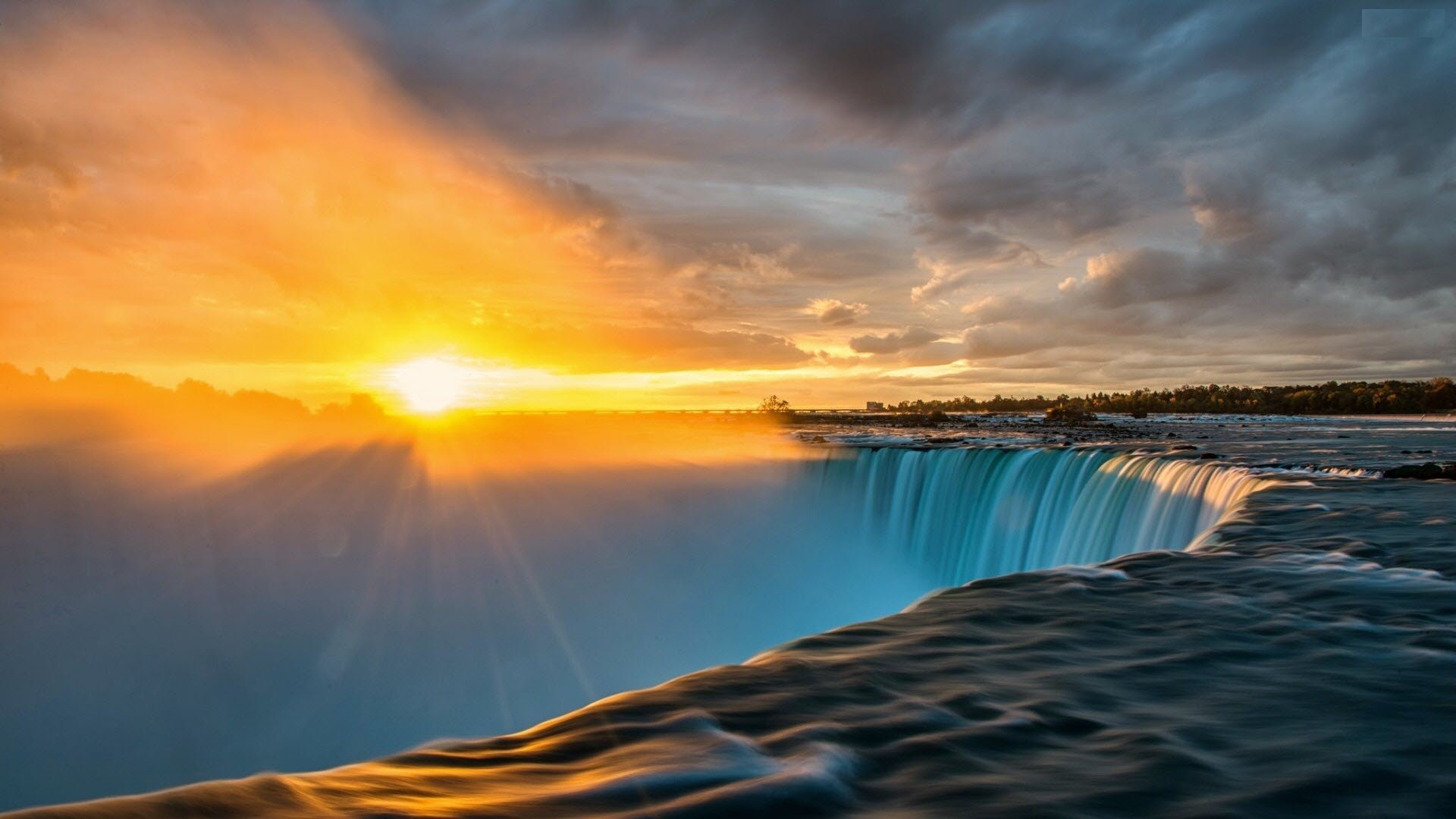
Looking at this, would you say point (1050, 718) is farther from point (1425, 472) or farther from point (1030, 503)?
point (1030, 503)

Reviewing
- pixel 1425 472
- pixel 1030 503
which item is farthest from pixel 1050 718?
pixel 1030 503

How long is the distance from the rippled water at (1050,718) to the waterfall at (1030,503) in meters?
7.24

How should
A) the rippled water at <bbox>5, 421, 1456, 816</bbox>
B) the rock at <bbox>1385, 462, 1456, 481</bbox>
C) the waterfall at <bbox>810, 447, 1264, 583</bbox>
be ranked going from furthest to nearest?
1. the rock at <bbox>1385, 462, 1456, 481</bbox>
2. the waterfall at <bbox>810, 447, 1264, 583</bbox>
3. the rippled water at <bbox>5, 421, 1456, 816</bbox>

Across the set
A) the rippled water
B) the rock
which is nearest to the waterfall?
the rock

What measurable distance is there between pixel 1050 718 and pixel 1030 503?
20905 mm

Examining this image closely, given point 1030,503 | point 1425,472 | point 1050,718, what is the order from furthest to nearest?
point 1030,503 < point 1425,472 < point 1050,718

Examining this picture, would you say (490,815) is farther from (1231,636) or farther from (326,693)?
(326,693)

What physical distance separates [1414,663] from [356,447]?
105 metres

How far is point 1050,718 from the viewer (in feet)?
14.9

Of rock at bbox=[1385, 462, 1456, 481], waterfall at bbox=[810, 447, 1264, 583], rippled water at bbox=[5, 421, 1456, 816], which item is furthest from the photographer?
rock at bbox=[1385, 462, 1456, 481]

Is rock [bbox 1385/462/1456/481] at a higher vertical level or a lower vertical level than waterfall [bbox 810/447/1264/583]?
higher

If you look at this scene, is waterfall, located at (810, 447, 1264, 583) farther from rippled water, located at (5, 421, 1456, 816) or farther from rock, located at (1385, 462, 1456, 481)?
rippled water, located at (5, 421, 1456, 816)

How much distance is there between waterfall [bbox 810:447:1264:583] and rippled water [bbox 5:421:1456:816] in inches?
285

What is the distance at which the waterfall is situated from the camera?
55.4 ft
